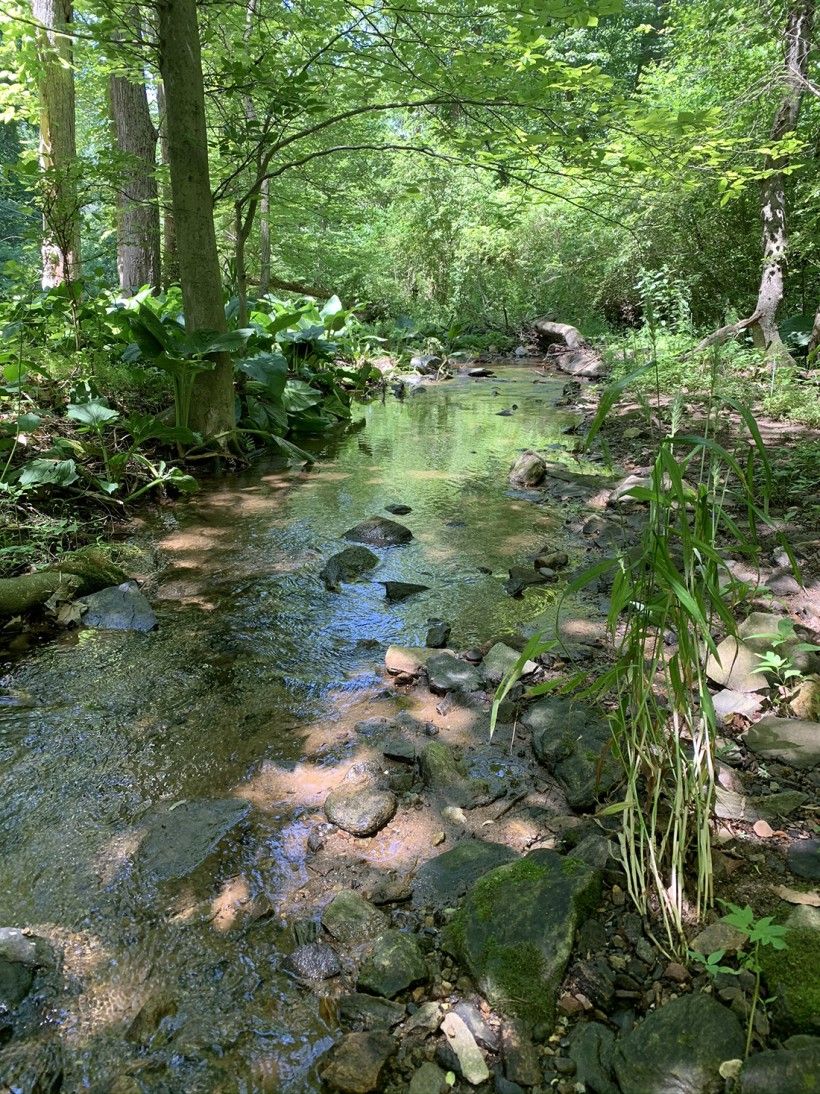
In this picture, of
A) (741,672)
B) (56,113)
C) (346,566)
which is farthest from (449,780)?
(56,113)

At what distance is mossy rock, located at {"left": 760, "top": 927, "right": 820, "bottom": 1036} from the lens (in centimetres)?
129

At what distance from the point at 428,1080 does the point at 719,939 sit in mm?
689

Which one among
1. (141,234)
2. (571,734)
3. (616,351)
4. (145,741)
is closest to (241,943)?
(145,741)

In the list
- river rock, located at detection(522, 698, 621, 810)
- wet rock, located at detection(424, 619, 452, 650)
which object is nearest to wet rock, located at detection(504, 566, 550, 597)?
wet rock, located at detection(424, 619, 452, 650)

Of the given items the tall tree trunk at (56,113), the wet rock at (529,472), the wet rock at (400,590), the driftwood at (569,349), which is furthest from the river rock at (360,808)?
the driftwood at (569,349)

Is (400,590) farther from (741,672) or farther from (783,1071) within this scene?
(783,1071)

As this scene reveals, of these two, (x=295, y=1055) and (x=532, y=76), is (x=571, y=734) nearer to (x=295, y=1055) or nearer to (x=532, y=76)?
(x=295, y=1055)

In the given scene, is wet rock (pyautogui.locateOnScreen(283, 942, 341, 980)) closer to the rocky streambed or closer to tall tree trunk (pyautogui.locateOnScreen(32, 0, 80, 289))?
the rocky streambed

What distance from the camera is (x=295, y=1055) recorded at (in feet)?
4.63

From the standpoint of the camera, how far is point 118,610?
3.43 m

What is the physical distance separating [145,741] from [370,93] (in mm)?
5575

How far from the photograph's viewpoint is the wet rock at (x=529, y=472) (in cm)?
584

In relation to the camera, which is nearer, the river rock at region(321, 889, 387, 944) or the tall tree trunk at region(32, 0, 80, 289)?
the river rock at region(321, 889, 387, 944)

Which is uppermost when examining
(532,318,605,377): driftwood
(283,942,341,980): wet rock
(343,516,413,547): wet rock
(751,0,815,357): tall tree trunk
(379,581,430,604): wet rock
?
(751,0,815,357): tall tree trunk
